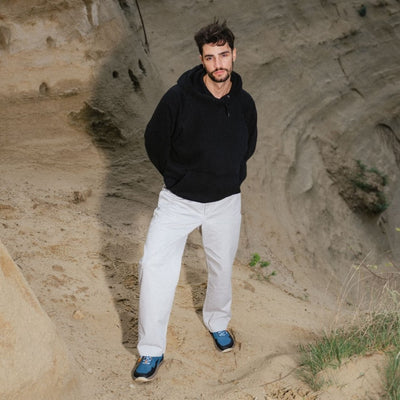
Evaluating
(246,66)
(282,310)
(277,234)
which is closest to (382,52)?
(246,66)

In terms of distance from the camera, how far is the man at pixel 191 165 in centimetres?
337

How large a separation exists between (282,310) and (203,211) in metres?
1.42

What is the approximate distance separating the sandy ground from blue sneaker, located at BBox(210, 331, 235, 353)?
0.14ft

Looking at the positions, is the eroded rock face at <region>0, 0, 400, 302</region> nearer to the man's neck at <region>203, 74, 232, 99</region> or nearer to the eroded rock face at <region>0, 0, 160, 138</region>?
the eroded rock face at <region>0, 0, 160, 138</region>

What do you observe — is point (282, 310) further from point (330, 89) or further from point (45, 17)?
point (330, 89)

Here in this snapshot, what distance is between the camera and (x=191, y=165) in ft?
11.4

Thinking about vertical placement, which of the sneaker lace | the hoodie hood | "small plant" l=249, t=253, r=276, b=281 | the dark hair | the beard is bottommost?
"small plant" l=249, t=253, r=276, b=281

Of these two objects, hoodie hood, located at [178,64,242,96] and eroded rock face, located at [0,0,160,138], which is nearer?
hoodie hood, located at [178,64,242,96]

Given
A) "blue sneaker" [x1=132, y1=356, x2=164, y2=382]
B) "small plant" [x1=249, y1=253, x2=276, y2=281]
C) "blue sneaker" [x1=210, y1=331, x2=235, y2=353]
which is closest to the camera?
"blue sneaker" [x1=132, y1=356, x2=164, y2=382]

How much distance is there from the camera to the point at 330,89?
9.15 metres

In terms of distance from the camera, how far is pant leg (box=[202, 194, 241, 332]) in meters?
3.60

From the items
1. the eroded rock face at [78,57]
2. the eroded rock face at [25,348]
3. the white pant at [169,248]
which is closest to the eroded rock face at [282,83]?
the eroded rock face at [78,57]

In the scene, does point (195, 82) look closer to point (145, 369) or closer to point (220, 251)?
point (220, 251)

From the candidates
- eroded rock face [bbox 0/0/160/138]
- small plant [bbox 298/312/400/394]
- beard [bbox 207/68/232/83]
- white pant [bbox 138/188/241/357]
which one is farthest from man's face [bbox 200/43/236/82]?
eroded rock face [bbox 0/0/160/138]
